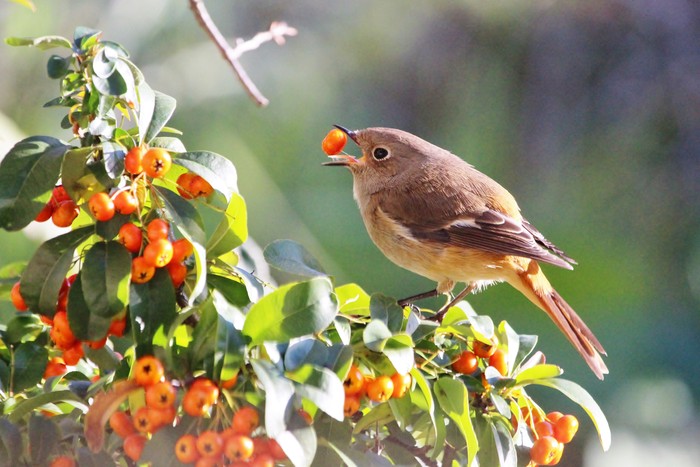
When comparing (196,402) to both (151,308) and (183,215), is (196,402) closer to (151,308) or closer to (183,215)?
Result: (151,308)

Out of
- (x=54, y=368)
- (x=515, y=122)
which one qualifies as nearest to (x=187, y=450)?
(x=54, y=368)

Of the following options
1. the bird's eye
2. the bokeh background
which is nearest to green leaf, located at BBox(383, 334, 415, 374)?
the bird's eye

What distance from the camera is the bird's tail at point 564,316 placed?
244 cm

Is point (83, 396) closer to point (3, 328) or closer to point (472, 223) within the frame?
point (3, 328)

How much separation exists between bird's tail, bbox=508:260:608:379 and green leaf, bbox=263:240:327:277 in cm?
114

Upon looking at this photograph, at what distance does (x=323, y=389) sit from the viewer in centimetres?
118

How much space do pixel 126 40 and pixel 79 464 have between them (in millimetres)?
3631

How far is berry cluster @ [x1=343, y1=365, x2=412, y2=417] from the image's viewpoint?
4.36 ft

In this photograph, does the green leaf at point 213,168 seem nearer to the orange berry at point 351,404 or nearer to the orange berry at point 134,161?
the orange berry at point 134,161

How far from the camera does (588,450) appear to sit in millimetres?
4359

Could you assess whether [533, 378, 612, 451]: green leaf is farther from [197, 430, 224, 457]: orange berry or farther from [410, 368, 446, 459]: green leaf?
[197, 430, 224, 457]: orange berry

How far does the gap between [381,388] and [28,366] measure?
58 centimetres

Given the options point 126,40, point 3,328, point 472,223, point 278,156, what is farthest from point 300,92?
point 3,328

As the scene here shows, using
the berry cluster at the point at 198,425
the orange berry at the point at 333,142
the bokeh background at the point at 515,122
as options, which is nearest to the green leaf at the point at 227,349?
the berry cluster at the point at 198,425
